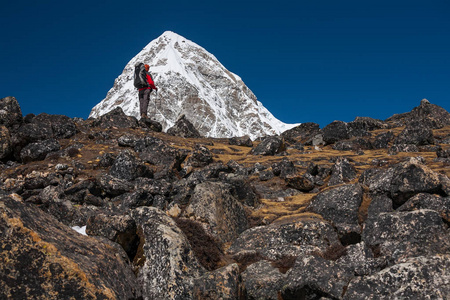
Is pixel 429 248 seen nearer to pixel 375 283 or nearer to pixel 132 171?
pixel 375 283

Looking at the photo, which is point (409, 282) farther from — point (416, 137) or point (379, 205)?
point (416, 137)

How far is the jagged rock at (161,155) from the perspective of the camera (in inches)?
792

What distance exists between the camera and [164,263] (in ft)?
28.3

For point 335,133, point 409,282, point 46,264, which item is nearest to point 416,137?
point 335,133

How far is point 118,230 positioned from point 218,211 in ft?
12.3

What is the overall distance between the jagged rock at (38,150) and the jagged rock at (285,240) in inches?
543

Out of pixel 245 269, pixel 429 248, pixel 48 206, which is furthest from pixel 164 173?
pixel 429 248

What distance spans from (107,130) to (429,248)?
74.0 ft

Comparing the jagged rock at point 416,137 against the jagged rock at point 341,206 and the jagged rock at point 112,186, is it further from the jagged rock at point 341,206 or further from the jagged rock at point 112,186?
the jagged rock at point 112,186

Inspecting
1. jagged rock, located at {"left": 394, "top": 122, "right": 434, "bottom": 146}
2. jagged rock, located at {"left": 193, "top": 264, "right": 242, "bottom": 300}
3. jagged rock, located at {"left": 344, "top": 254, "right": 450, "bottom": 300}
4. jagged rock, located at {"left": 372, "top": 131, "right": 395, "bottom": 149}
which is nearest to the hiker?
jagged rock, located at {"left": 372, "top": 131, "right": 395, "bottom": 149}

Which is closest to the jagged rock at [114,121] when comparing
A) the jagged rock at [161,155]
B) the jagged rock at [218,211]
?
the jagged rock at [161,155]

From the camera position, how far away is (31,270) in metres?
6.60

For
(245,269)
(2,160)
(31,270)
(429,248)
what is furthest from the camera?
(2,160)

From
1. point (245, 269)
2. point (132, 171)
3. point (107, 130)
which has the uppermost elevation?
point (107, 130)
